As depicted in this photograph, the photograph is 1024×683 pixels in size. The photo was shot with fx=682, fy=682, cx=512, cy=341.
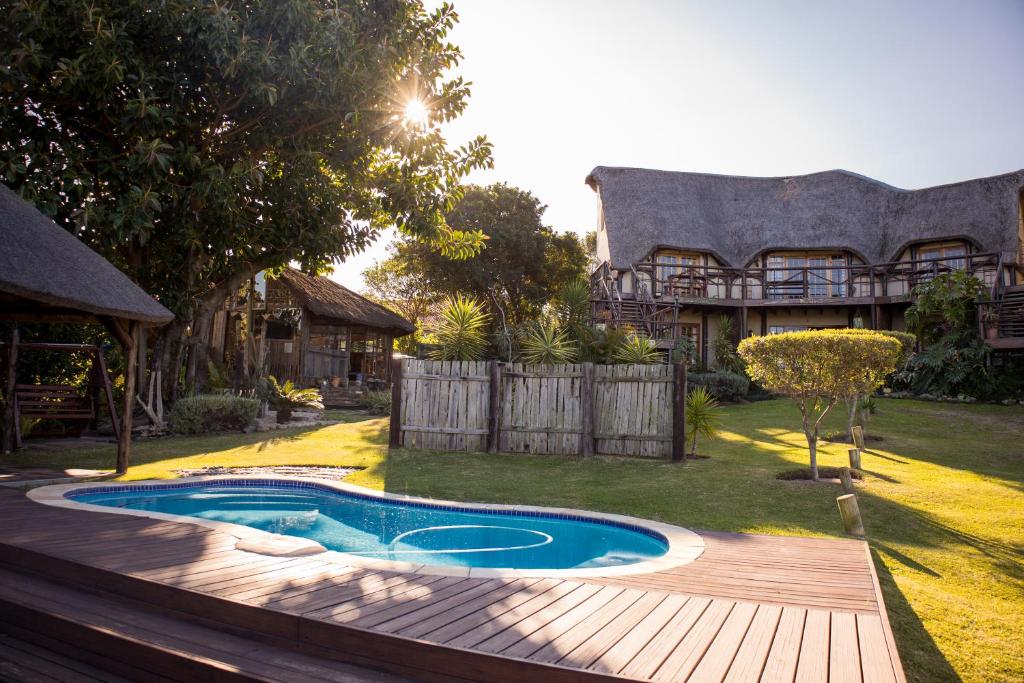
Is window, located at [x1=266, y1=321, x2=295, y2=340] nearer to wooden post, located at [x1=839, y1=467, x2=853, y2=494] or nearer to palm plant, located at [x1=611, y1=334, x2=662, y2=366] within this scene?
palm plant, located at [x1=611, y1=334, x2=662, y2=366]

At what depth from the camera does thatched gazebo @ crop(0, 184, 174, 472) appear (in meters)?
6.61

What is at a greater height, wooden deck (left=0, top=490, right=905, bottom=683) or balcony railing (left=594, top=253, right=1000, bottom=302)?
balcony railing (left=594, top=253, right=1000, bottom=302)

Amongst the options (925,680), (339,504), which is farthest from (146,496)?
(925,680)

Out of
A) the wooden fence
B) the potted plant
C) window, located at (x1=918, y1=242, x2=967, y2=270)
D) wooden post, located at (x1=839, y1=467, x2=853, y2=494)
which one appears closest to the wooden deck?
wooden post, located at (x1=839, y1=467, x2=853, y2=494)

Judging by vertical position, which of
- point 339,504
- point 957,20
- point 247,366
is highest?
point 957,20

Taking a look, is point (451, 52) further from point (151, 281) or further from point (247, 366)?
point (247, 366)

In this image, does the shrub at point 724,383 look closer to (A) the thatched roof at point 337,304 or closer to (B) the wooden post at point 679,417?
(B) the wooden post at point 679,417

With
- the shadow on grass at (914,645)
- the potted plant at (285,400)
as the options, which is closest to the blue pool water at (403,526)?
the shadow on grass at (914,645)

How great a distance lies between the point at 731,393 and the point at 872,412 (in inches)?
196

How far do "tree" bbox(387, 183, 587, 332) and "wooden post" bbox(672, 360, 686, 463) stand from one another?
55.9 ft

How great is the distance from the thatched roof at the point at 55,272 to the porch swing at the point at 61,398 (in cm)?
234

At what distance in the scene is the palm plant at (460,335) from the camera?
12359 millimetres

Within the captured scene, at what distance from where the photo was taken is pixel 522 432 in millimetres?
11492

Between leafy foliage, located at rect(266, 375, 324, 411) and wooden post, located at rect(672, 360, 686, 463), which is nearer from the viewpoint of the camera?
wooden post, located at rect(672, 360, 686, 463)
